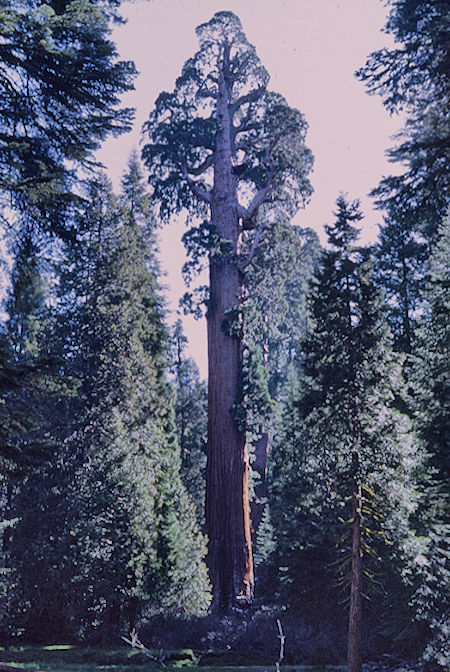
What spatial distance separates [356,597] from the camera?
11.2 metres

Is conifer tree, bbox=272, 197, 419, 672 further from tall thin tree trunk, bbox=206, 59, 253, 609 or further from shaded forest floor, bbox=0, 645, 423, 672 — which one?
tall thin tree trunk, bbox=206, 59, 253, 609

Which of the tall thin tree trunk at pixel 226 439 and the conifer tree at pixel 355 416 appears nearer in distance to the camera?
the conifer tree at pixel 355 416

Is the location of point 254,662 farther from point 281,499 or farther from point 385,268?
point 385,268

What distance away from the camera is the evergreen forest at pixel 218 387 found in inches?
344

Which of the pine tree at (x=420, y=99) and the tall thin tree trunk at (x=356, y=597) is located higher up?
the pine tree at (x=420, y=99)

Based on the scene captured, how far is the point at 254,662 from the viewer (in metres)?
13.9

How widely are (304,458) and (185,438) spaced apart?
1907cm

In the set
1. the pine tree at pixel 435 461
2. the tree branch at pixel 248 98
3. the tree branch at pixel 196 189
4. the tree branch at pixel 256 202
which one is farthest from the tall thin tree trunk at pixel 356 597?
the tree branch at pixel 248 98

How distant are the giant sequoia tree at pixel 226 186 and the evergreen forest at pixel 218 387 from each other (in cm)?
8

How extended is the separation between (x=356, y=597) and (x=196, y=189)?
595 inches

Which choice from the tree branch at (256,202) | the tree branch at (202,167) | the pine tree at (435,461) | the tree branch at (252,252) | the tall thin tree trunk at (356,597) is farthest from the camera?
the tree branch at (202,167)

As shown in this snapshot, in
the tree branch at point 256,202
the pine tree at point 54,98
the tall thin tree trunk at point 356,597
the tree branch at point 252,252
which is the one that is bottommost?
the tall thin tree trunk at point 356,597

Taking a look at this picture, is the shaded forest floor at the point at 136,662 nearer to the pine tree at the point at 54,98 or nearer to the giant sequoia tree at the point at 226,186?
the giant sequoia tree at the point at 226,186

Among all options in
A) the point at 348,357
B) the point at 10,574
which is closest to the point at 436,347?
the point at 348,357
